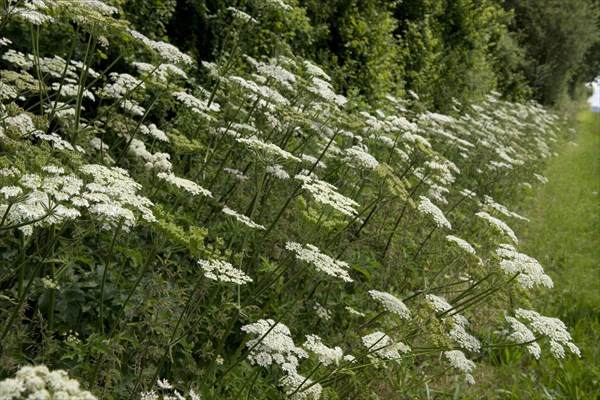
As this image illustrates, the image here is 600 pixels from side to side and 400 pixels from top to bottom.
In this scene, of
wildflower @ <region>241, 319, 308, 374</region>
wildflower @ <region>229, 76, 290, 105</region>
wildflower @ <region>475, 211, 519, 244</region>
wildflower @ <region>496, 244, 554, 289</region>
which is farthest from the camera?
wildflower @ <region>229, 76, 290, 105</region>

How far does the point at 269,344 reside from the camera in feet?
10.2

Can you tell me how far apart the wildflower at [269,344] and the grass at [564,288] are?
2586 millimetres

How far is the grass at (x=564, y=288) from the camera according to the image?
5562 mm

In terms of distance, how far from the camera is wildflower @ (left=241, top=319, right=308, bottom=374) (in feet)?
10.3

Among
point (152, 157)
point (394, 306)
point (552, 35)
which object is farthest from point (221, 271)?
point (552, 35)

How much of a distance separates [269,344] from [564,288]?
21.5ft

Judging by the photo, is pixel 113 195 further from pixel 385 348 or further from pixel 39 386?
pixel 385 348

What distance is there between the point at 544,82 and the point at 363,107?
24997 millimetres

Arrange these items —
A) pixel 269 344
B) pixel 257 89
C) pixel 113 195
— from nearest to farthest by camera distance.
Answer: pixel 113 195, pixel 269 344, pixel 257 89

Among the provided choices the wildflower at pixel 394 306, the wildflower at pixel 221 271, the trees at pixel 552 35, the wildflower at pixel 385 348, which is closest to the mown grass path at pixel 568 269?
the wildflower at pixel 394 306

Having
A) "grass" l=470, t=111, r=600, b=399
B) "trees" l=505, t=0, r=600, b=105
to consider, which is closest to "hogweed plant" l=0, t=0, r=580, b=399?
"grass" l=470, t=111, r=600, b=399

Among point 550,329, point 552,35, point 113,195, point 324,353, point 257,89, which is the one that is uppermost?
point 552,35

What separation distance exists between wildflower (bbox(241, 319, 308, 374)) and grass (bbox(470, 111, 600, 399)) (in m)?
2.59

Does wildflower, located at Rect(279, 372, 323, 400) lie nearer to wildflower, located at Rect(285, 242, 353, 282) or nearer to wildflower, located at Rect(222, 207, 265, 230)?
wildflower, located at Rect(285, 242, 353, 282)
